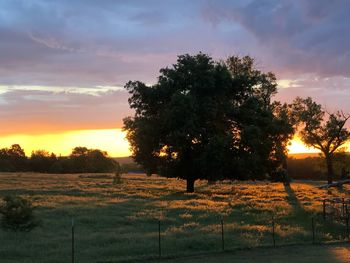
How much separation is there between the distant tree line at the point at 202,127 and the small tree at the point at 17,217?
2416cm

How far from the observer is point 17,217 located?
74.4 ft

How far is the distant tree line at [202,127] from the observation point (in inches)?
1863

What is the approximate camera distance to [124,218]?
27.7m

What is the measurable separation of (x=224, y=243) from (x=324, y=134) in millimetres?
58700

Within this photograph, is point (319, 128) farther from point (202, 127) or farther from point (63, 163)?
point (63, 163)

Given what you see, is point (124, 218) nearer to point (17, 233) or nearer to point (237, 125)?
point (17, 233)

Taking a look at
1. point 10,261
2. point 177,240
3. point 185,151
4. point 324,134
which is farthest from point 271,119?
point 10,261

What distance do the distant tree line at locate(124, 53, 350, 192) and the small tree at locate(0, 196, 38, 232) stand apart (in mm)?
24156

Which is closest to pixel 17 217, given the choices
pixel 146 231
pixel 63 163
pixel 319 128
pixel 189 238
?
pixel 146 231

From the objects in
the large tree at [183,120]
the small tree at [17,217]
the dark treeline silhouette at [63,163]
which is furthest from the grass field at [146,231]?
the dark treeline silhouette at [63,163]

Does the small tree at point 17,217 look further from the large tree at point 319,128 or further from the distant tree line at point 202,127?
the large tree at point 319,128

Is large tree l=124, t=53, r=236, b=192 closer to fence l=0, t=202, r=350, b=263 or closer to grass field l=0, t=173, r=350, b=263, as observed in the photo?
grass field l=0, t=173, r=350, b=263

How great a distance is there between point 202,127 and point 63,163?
97.6m

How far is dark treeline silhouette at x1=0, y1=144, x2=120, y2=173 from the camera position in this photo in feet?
456
